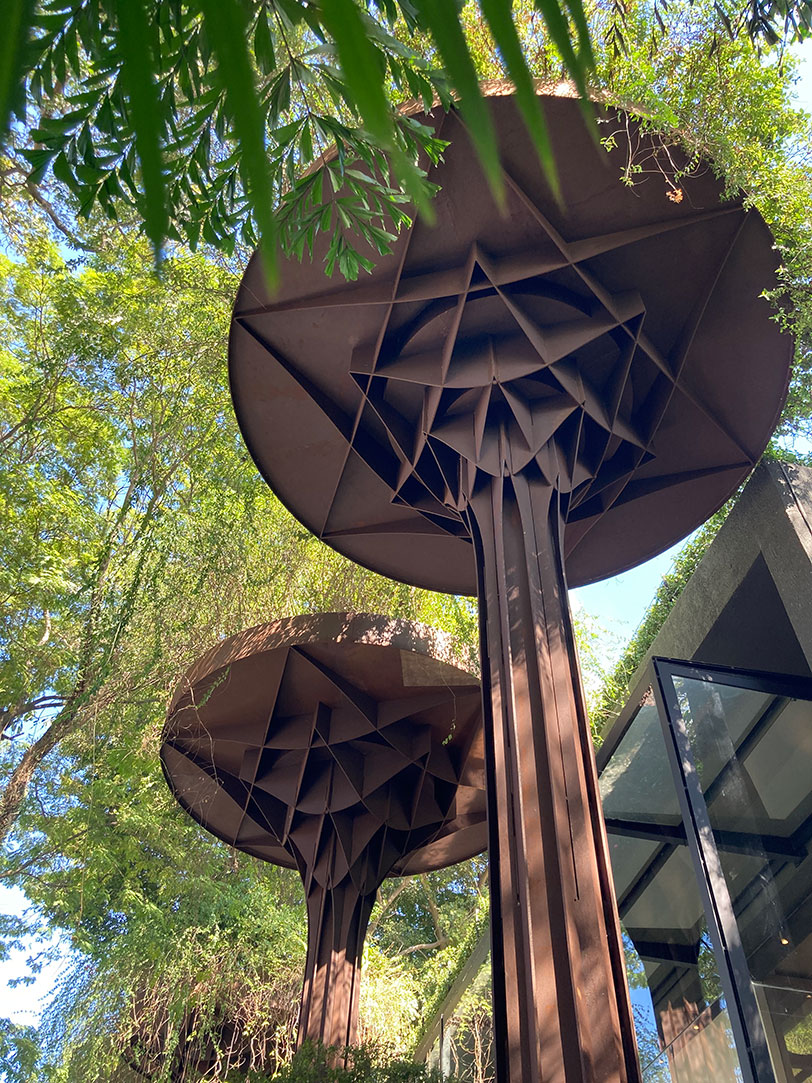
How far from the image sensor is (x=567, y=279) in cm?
629

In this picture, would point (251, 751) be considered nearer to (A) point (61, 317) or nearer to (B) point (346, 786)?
(B) point (346, 786)

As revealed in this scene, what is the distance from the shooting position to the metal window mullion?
195 inches

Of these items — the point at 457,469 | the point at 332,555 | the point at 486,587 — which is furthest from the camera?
the point at 332,555

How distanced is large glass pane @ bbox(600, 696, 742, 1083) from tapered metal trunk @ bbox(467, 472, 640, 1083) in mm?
1896

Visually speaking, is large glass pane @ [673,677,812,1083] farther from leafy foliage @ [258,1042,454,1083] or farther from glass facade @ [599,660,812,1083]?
leafy foliage @ [258,1042,454,1083]

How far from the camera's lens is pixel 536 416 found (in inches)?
252

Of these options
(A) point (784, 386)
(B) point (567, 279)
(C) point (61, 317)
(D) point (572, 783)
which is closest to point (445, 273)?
(B) point (567, 279)

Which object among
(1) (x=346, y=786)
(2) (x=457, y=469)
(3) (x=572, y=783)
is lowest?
(3) (x=572, y=783)

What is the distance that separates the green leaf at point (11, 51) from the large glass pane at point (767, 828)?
19.8ft

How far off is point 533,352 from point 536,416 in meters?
0.49

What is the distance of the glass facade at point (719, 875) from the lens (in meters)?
Result: 5.16

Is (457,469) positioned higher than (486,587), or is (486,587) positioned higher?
(457,469)

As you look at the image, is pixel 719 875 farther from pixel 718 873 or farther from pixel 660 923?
pixel 660 923

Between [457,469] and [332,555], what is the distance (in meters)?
4.55
